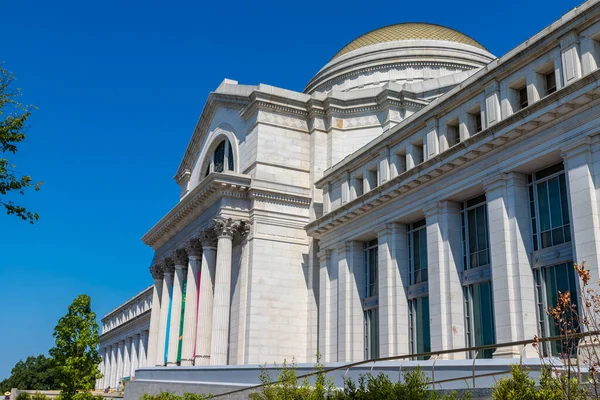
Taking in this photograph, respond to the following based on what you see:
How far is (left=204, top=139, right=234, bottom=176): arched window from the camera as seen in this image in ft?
159

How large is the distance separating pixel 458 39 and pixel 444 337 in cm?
3680

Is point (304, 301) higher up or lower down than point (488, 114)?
lower down

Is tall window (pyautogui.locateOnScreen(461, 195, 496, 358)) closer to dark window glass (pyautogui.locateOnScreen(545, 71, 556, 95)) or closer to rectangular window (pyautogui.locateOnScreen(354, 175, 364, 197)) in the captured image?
dark window glass (pyautogui.locateOnScreen(545, 71, 556, 95))

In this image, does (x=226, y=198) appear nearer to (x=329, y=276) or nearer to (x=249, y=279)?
(x=249, y=279)

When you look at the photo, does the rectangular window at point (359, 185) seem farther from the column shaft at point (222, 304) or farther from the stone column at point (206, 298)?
the stone column at point (206, 298)

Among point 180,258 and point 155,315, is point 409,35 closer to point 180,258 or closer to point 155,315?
point 180,258

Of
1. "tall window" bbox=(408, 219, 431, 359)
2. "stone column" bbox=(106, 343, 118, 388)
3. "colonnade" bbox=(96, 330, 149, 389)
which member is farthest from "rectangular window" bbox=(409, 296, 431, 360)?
"stone column" bbox=(106, 343, 118, 388)

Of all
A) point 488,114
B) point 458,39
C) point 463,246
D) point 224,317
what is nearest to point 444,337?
point 463,246

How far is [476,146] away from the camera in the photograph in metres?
26.9

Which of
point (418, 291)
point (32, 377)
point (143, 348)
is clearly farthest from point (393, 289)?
point (32, 377)

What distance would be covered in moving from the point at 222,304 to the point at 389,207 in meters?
13.2

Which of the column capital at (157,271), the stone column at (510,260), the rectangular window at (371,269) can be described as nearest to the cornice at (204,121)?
the column capital at (157,271)

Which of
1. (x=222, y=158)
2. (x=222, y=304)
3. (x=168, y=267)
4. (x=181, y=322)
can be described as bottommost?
(x=181, y=322)

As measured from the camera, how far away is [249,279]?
133 ft
